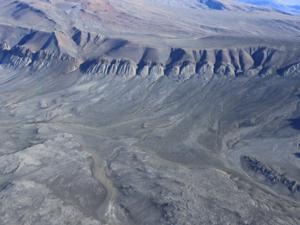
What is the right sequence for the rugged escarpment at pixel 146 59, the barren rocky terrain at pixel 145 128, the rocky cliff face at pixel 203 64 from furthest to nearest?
the rugged escarpment at pixel 146 59
the rocky cliff face at pixel 203 64
the barren rocky terrain at pixel 145 128

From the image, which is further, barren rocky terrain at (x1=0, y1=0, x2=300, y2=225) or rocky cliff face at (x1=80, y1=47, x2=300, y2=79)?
rocky cliff face at (x1=80, y1=47, x2=300, y2=79)

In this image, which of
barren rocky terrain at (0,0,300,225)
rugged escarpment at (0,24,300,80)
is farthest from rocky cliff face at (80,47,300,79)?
barren rocky terrain at (0,0,300,225)

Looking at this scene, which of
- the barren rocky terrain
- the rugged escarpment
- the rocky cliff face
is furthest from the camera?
the rugged escarpment

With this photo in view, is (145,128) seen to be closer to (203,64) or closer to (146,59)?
(203,64)

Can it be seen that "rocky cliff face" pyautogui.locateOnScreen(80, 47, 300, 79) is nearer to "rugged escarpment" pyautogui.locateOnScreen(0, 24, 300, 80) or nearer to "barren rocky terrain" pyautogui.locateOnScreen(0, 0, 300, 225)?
"rugged escarpment" pyautogui.locateOnScreen(0, 24, 300, 80)

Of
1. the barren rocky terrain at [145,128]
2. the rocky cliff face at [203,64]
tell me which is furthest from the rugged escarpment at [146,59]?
the barren rocky terrain at [145,128]

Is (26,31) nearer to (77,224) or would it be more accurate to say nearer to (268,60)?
(268,60)

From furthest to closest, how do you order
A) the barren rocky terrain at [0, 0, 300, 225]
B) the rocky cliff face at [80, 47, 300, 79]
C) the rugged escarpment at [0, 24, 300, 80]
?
the rugged escarpment at [0, 24, 300, 80] → the rocky cliff face at [80, 47, 300, 79] → the barren rocky terrain at [0, 0, 300, 225]

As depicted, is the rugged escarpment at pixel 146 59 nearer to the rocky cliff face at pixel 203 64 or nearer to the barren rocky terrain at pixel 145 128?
the rocky cliff face at pixel 203 64

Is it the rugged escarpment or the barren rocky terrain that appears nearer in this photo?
the barren rocky terrain
